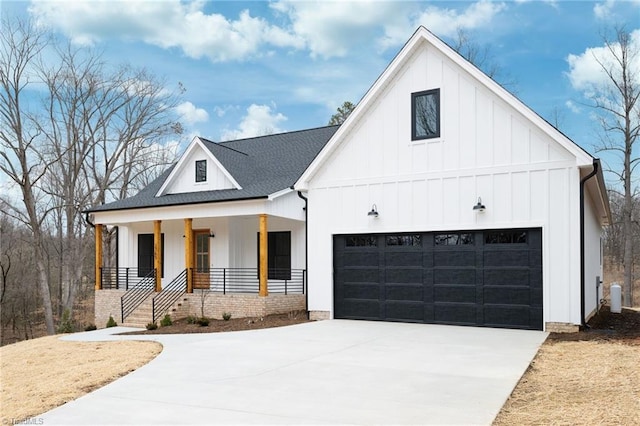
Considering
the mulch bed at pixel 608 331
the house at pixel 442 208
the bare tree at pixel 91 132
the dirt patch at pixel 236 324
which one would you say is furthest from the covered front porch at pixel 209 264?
the bare tree at pixel 91 132

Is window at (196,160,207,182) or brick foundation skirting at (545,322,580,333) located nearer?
brick foundation skirting at (545,322,580,333)

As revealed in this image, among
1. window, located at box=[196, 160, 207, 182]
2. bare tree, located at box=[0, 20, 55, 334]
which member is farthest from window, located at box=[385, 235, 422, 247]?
bare tree, located at box=[0, 20, 55, 334]

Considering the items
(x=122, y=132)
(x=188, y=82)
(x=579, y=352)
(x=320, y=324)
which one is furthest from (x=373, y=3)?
(x=122, y=132)

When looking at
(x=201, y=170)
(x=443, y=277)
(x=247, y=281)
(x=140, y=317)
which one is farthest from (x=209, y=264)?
(x=443, y=277)

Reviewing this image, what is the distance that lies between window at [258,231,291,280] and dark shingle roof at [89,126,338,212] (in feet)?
6.89

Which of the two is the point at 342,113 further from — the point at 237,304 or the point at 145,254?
the point at 237,304

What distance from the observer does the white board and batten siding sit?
12.3 meters

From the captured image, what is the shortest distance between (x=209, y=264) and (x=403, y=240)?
913 centimetres

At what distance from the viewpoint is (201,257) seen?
69.2ft

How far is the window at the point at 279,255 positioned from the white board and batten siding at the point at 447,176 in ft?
13.7

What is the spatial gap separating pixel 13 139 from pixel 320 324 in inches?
805

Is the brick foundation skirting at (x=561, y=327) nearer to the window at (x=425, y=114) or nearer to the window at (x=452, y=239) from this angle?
the window at (x=452, y=239)

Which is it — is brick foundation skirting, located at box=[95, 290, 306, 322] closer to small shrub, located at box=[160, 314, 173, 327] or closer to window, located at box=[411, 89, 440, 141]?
small shrub, located at box=[160, 314, 173, 327]

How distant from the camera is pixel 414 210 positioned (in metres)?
14.1
